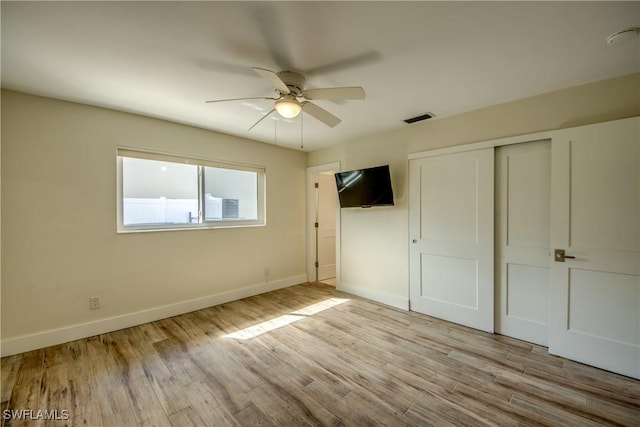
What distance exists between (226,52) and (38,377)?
289 centimetres

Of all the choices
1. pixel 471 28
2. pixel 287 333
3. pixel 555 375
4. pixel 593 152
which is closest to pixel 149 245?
pixel 287 333

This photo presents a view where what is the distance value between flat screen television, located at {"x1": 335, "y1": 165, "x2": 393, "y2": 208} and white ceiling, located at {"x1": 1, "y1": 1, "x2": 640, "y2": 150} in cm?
104

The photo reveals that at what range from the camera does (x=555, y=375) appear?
2039 millimetres

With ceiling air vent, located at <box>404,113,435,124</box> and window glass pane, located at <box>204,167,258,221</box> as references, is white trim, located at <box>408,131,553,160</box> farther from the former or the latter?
window glass pane, located at <box>204,167,258,221</box>

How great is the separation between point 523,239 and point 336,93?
235 centimetres

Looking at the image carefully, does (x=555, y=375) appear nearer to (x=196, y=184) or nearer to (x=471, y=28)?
Result: (x=471, y=28)

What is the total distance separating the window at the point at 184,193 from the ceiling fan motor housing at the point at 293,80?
1978 mm

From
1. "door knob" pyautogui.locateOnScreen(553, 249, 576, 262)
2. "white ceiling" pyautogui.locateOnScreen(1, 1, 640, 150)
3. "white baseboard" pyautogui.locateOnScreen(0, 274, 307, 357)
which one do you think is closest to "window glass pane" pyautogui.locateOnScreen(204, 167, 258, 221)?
"white baseboard" pyautogui.locateOnScreen(0, 274, 307, 357)

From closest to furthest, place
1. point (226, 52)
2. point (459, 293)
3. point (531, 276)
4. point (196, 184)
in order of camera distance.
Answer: point (226, 52), point (531, 276), point (459, 293), point (196, 184)

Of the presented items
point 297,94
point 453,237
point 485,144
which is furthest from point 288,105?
point 453,237

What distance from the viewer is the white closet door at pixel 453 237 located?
109 inches

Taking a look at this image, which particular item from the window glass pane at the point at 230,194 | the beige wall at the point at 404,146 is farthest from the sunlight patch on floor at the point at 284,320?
the window glass pane at the point at 230,194

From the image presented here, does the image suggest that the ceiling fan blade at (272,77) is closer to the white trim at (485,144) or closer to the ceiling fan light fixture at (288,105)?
the ceiling fan light fixture at (288,105)

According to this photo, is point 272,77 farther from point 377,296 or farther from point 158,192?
point 377,296
